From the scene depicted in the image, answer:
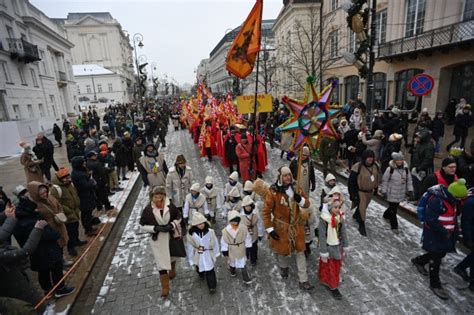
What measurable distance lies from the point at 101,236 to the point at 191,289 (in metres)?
2.96

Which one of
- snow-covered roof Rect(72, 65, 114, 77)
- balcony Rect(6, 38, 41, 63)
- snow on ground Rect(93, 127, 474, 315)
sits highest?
snow-covered roof Rect(72, 65, 114, 77)

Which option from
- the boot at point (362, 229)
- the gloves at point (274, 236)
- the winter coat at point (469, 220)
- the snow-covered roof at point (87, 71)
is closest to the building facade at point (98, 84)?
the snow-covered roof at point (87, 71)

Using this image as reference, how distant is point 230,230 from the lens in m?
4.45

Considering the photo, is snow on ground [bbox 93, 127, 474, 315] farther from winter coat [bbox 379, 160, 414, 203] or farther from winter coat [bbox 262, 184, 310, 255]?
winter coat [bbox 379, 160, 414, 203]

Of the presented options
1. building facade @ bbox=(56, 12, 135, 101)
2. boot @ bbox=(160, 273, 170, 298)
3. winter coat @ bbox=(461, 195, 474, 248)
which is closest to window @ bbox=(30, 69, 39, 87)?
boot @ bbox=(160, 273, 170, 298)

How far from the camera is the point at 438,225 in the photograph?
394 cm

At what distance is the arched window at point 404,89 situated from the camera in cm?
1834

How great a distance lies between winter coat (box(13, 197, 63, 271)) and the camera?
3.85 metres

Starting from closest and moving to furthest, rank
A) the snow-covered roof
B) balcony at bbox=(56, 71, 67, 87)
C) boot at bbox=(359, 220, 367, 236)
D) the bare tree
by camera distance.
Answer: boot at bbox=(359, 220, 367, 236) < the bare tree < balcony at bbox=(56, 71, 67, 87) < the snow-covered roof

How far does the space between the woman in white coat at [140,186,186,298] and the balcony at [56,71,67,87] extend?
35.9 meters

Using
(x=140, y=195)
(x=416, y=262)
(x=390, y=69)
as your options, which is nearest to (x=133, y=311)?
(x=416, y=262)

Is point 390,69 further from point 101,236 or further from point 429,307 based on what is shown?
point 101,236

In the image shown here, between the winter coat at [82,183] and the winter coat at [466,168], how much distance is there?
7760mm

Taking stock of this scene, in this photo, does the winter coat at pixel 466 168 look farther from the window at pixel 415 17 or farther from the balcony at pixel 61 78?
the balcony at pixel 61 78
